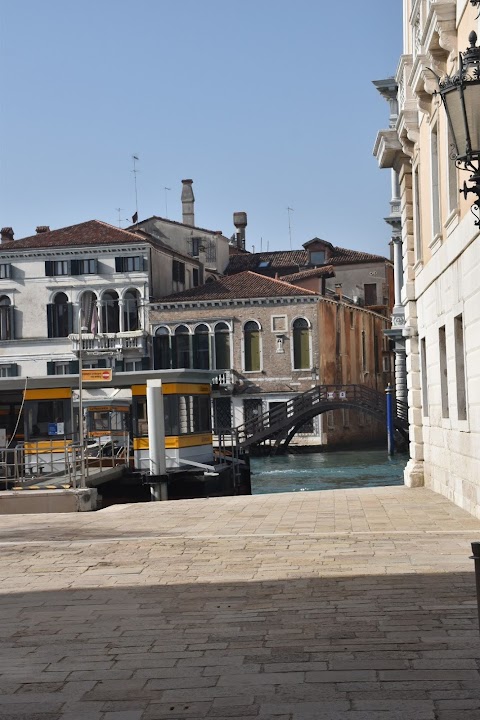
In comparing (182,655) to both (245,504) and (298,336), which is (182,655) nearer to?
(245,504)

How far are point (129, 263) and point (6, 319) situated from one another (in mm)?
6163

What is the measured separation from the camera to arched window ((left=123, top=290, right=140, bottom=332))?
50.8 m

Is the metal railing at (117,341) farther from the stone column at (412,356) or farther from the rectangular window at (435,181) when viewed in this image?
the rectangular window at (435,181)

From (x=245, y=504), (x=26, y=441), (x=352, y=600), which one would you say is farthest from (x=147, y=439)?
(x=352, y=600)

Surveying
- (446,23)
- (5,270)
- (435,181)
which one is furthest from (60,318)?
(446,23)

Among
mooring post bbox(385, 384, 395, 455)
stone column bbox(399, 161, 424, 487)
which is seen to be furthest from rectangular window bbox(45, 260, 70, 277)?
stone column bbox(399, 161, 424, 487)

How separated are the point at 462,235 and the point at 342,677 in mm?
7636

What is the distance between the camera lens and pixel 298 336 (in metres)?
49.2

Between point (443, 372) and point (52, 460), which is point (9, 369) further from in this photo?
point (443, 372)

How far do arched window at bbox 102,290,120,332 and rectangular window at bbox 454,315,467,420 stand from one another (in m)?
38.6

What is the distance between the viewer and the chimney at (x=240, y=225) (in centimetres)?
6681

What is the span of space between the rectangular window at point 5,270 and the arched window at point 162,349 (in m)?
7.20

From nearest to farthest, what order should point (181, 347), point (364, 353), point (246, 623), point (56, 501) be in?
point (246, 623) → point (56, 501) → point (181, 347) → point (364, 353)

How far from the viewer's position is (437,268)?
14.4 meters
